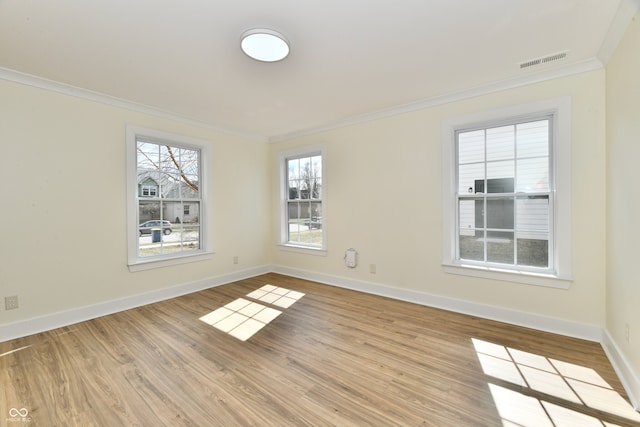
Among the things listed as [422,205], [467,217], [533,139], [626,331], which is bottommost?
[626,331]

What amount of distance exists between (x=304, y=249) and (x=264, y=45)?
3.27 meters

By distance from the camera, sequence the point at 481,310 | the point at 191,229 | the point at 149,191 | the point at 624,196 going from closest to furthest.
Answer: the point at 624,196 → the point at 481,310 → the point at 149,191 → the point at 191,229

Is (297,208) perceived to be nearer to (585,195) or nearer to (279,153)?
(279,153)

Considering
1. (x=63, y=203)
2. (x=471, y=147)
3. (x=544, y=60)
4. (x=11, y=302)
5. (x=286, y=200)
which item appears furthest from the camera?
(x=286, y=200)

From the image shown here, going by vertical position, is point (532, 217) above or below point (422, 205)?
below

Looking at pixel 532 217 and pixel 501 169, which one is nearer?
pixel 532 217

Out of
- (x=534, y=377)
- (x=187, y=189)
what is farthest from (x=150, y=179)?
(x=534, y=377)

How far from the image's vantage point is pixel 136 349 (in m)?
2.41

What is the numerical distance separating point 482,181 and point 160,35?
3447 mm

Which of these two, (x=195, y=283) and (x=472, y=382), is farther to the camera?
(x=195, y=283)

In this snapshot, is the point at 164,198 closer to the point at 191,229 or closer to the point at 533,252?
the point at 191,229

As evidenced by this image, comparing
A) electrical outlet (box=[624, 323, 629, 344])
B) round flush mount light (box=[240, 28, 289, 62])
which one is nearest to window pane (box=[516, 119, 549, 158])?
electrical outlet (box=[624, 323, 629, 344])

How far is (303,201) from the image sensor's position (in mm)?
4867

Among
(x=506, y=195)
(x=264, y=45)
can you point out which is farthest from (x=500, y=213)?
(x=264, y=45)
